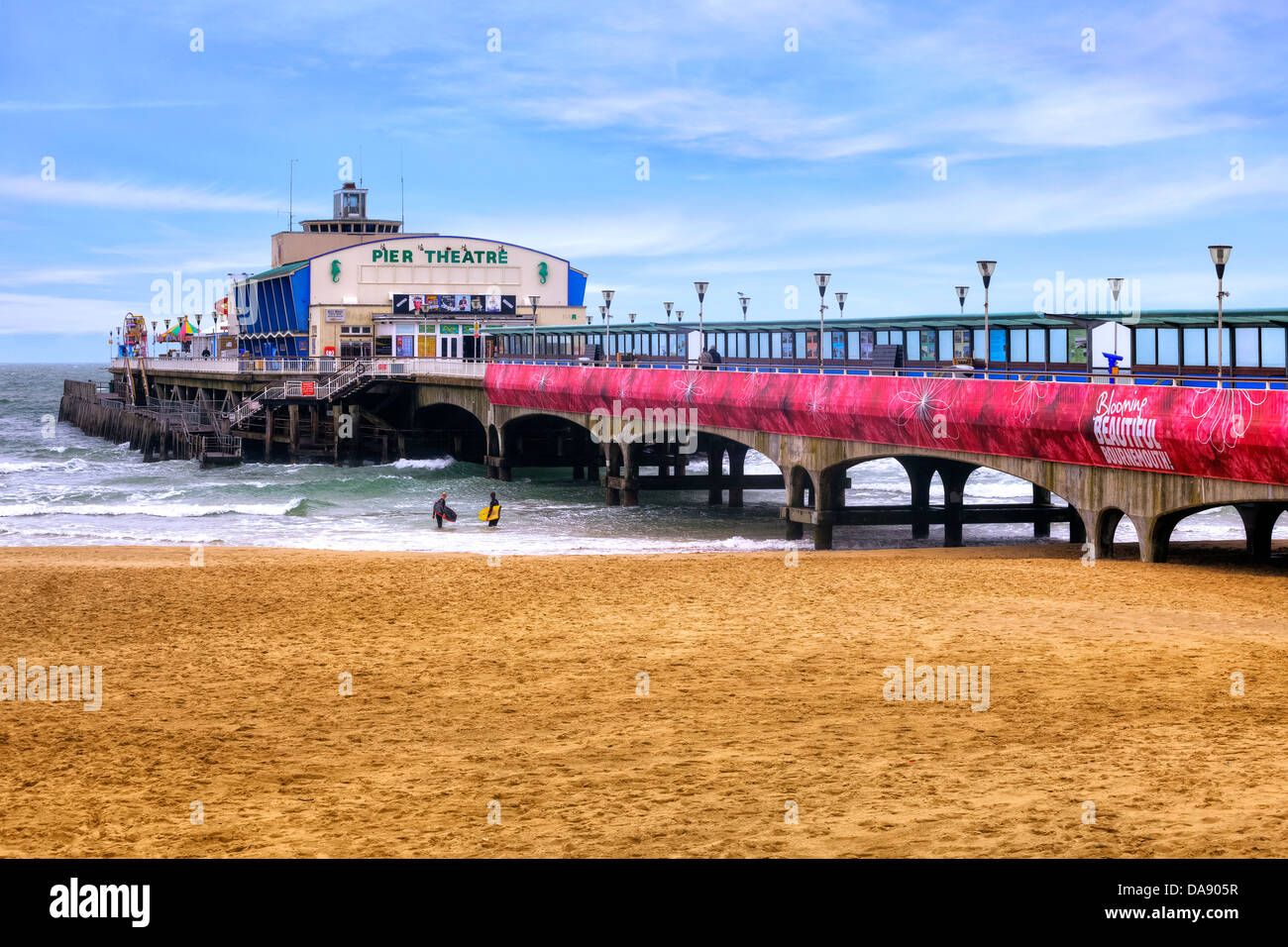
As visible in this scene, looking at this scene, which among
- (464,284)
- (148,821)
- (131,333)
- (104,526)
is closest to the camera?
(148,821)

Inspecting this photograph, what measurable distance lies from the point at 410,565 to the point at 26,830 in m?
15.6

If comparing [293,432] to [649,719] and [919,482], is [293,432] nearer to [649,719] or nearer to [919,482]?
[919,482]

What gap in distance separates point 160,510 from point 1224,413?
34.3m

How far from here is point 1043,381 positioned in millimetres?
28203

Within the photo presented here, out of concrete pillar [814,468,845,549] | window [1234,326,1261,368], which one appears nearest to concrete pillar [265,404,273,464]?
concrete pillar [814,468,845,549]

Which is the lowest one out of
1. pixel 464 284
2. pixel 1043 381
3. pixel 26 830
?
pixel 26 830

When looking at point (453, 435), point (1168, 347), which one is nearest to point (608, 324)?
point (453, 435)

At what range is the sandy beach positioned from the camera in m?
10.6

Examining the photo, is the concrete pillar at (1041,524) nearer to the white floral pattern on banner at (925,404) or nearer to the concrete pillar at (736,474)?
the white floral pattern on banner at (925,404)

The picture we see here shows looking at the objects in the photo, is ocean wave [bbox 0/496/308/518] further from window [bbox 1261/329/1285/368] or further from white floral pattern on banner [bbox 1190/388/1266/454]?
white floral pattern on banner [bbox 1190/388/1266/454]

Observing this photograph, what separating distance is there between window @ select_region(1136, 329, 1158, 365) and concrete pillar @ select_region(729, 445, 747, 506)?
1942 cm

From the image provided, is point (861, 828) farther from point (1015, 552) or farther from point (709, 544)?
point (709, 544)

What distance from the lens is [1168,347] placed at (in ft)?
98.5
